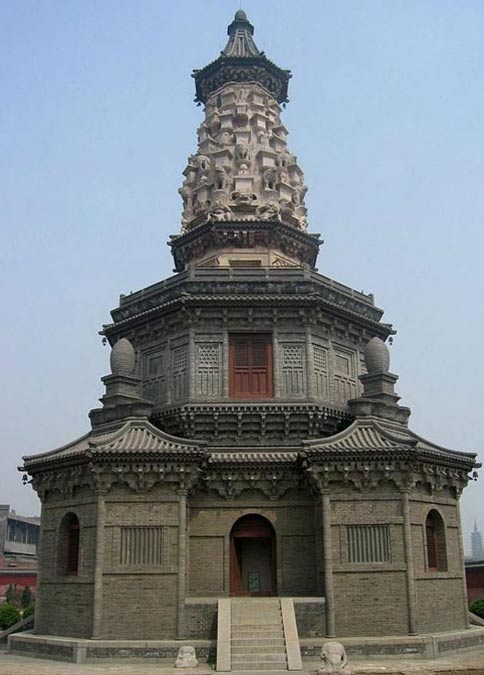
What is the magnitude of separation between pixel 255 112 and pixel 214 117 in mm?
1936

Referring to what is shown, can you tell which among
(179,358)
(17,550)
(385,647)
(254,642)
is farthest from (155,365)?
(17,550)

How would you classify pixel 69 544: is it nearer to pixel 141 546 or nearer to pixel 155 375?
pixel 141 546

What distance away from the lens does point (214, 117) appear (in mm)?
33562

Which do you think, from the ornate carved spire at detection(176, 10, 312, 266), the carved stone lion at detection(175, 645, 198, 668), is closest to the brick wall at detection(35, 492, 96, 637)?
the carved stone lion at detection(175, 645, 198, 668)

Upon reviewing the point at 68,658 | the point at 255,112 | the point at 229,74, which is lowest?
the point at 68,658

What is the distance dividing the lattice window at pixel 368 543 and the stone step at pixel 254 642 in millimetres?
3527

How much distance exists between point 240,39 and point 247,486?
23.2 meters

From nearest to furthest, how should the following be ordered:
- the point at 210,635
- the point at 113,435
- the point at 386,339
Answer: the point at 210,635 < the point at 113,435 < the point at 386,339

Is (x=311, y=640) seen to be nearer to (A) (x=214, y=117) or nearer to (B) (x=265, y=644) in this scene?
(B) (x=265, y=644)

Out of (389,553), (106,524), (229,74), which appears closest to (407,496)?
(389,553)

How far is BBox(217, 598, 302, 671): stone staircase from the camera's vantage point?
738 inches

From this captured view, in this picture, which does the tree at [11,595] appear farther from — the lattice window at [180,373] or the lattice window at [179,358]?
the lattice window at [179,358]

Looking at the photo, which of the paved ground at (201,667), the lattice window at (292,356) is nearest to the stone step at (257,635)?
the paved ground at (201,667)

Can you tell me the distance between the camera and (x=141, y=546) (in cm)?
2186
